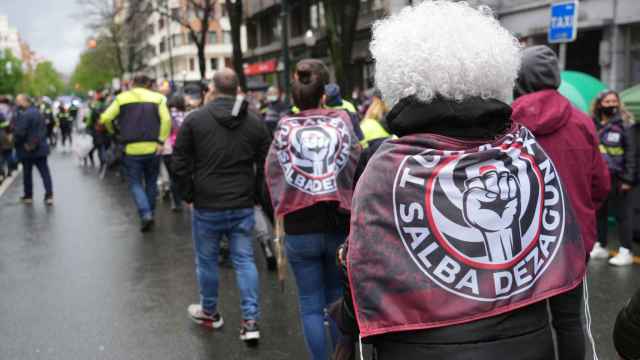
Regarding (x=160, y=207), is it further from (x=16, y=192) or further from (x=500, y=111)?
(x=500, y=111)

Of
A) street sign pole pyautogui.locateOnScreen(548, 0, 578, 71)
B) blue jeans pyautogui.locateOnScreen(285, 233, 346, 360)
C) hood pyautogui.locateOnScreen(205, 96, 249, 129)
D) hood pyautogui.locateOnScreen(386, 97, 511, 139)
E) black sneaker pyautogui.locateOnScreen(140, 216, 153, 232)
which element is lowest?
black sneaker pyautogui.locateOnScreen(140, 216, 153, 232)

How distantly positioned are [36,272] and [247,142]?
371cm

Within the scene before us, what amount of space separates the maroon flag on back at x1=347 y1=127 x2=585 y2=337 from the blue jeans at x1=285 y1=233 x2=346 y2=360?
76.5 inches

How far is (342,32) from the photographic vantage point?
2133 cm

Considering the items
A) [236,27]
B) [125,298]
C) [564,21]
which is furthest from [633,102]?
[236,27]

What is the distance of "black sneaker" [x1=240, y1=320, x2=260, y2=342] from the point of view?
4844 mm

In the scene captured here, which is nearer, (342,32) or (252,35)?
(342,32)

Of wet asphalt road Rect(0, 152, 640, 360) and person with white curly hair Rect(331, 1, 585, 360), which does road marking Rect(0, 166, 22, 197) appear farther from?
person with white curly hair Rect(331, 1, 585, 360)

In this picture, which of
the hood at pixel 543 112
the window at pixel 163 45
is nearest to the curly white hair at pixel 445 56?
the hood at pixel 543 112

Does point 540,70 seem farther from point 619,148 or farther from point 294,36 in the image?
point 294,36

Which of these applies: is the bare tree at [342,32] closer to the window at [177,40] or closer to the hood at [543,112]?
the hood at [543,112]

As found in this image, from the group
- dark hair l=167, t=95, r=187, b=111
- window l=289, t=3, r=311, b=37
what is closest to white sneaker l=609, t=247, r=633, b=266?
dark hair l=167, t=95, r=187, b=111

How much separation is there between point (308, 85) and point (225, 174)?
3.88ft

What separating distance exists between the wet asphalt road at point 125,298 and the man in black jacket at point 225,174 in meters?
0.52
